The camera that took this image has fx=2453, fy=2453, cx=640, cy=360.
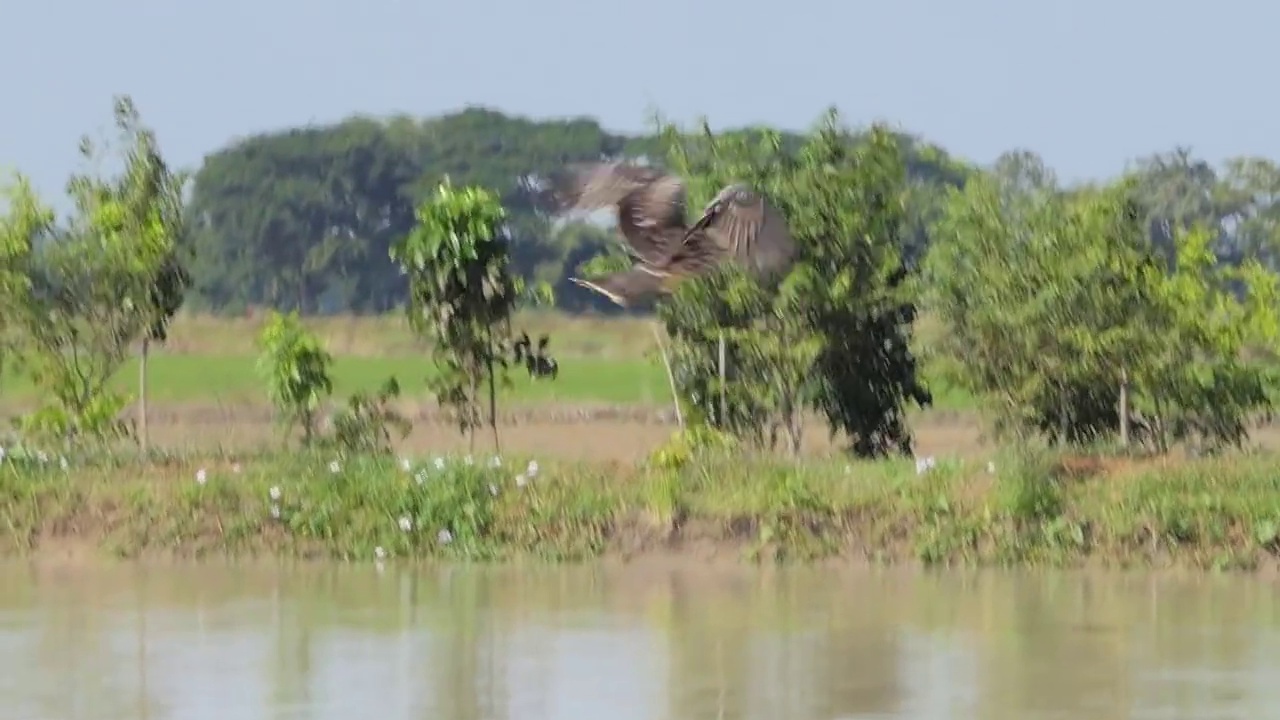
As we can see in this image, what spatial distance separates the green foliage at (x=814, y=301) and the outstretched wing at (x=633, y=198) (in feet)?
4.11

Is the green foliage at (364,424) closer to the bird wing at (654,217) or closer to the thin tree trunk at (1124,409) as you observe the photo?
the bird wing at (654,217)

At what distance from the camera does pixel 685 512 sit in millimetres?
15008

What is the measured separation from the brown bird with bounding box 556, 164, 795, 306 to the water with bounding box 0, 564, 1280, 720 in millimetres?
2388

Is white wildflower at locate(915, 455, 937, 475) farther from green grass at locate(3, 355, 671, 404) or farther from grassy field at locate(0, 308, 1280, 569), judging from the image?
green grass at locate(3, 355, 671, 404)

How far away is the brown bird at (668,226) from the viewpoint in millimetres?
15664

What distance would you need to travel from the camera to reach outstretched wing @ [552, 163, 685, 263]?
15.6m

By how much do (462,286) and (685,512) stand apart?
3.06m

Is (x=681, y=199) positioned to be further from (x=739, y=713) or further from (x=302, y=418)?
(x=739, y=713)

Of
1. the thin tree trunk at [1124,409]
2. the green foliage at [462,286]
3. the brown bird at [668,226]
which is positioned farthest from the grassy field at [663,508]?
the thin tree trunk at [1124,409]

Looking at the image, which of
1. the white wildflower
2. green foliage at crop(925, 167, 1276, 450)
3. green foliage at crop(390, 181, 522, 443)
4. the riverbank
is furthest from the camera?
green foliage at crop(925, 167, 1276, 450)

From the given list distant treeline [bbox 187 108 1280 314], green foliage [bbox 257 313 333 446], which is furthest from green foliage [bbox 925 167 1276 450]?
distant treeline [bbox 187 108 1280 314]

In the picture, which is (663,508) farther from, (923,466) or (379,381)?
(379,381)

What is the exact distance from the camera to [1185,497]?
47.9 feet

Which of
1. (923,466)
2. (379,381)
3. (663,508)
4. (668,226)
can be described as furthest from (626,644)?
(379,381)
